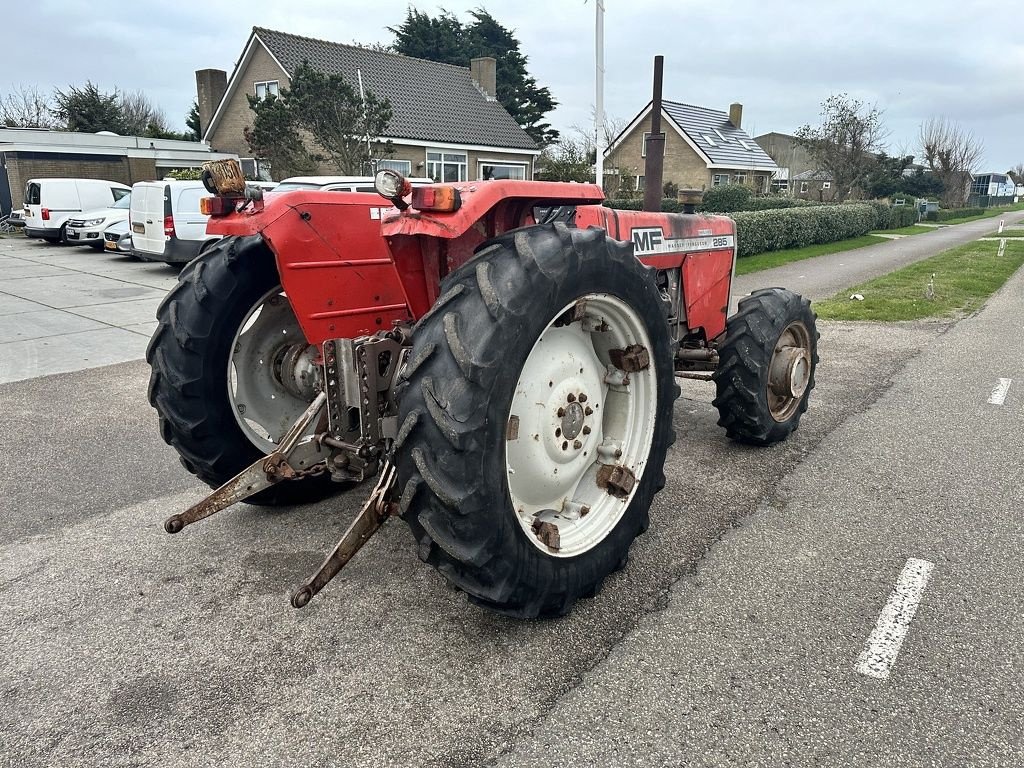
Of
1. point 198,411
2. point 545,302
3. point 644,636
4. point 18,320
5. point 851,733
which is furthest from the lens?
point 18,320

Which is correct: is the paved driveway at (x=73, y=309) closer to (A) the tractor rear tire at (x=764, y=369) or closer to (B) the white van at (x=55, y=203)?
(B) the white van at (x=55, y=203)

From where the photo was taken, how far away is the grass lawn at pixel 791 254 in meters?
16.2

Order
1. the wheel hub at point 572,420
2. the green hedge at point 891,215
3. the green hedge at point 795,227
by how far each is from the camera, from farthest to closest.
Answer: the green hedge at point 891,215
the green hedge at point 795,227
the wheel hub at point 572,420

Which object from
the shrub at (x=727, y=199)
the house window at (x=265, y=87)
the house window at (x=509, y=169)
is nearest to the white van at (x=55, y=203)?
the house window at (x=265, y=87)

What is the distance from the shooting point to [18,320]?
9.74 meters

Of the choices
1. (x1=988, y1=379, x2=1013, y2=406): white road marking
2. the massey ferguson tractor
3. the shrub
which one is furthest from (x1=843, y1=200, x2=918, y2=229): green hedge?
the massey ferguson tractor

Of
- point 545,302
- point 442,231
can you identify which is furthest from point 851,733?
point 442,231

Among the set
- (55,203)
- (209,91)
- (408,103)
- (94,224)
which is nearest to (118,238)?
(94,224)

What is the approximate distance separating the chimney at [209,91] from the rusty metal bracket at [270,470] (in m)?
34.6

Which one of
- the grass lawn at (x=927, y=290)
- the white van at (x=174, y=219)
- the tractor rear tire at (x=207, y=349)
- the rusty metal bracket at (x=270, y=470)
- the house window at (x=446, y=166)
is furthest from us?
the house window at (x=446, y=166)

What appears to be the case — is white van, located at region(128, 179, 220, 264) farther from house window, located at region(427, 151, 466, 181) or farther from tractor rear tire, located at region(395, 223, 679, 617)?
house window, located at region(427, 151, 466, 181)

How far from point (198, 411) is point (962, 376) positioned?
689cm

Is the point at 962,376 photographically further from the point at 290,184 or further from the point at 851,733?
the point at 290,184

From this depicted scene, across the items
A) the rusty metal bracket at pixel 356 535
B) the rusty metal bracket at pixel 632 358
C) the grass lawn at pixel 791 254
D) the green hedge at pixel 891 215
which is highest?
the green hedge at pixel 891 215
